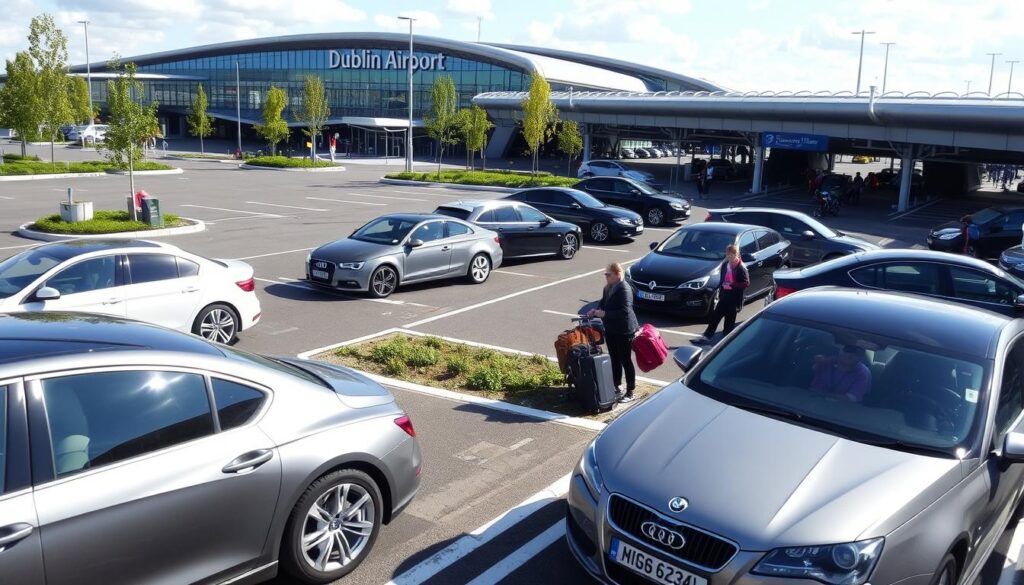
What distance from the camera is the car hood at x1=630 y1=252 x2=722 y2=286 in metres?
13.6

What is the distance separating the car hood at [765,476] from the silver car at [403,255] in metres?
9.79

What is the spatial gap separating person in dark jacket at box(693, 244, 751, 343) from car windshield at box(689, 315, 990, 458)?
19.9 ft

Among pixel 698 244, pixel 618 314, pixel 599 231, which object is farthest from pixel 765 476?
pixel 599 231

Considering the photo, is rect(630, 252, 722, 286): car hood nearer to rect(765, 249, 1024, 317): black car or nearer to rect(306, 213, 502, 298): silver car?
rect(765, 249, 1024, 317): black car

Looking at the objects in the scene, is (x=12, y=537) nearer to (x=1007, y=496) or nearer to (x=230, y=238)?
(x=1007, y=496)

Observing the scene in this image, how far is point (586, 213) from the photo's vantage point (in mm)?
23391

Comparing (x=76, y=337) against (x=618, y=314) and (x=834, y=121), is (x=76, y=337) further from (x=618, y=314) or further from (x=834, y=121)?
(x=834, y=121)

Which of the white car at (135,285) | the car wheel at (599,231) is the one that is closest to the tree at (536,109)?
the car wheel at (599,231)

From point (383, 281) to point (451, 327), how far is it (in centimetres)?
250

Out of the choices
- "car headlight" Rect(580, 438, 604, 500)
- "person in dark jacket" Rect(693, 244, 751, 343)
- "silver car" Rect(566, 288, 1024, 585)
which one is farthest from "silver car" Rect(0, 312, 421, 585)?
"person in dark jacket" Rect(693, 244, 751, 343)

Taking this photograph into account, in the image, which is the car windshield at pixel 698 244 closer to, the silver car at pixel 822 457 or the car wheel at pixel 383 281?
the car wheel at pixel 383 281

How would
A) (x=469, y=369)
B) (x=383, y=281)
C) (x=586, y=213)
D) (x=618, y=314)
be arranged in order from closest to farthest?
(x=618, y=314) < (x=469, y=369) < (x=383, y=281) < (x=586, y=213)

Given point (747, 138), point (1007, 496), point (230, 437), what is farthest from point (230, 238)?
point (747, 138)

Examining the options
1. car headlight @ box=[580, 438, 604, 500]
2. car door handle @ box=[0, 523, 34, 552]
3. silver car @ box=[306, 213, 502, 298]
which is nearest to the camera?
car door handle @ box=[0, 523, 34, 552]
